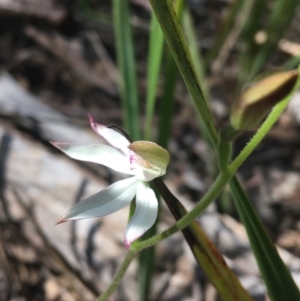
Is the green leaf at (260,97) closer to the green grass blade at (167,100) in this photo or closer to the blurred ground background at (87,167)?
the green grass blade at (167,100)

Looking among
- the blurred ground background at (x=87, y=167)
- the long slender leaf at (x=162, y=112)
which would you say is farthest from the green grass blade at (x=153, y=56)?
the blurred ground background at (x=87, y=167)

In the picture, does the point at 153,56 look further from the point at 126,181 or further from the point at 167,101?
the point at 126,181

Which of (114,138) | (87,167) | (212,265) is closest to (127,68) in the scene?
(87,167)

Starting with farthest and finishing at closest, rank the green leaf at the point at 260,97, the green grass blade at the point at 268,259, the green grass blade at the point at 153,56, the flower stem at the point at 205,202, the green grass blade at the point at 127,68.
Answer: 1. the green grass blade at the point at 127,68
2. the green grass blade at the point at 153,56
3. the green grass blade at the point at 268,259
4. the flower stem at the point at 205,202
5. the green leaf at the point at 260,97

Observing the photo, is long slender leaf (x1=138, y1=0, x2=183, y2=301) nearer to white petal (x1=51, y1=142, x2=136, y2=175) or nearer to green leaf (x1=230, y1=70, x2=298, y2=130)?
white petal (x1=51, y1=142, x2=136, y2=175)

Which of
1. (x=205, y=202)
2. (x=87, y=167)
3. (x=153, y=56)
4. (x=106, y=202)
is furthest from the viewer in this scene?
(x=87, y=167)

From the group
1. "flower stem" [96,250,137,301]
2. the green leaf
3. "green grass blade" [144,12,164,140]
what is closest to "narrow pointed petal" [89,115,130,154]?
"flower stem" [96,250,137,301]

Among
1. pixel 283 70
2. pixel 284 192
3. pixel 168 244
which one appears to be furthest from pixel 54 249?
pixel 283 70

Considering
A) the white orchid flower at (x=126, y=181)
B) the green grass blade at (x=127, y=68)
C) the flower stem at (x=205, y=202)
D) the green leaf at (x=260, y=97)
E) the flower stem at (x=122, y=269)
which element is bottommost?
the flower stem at (x=122, y=269)
